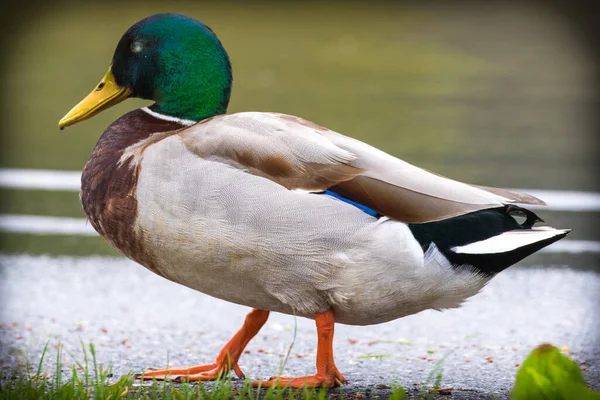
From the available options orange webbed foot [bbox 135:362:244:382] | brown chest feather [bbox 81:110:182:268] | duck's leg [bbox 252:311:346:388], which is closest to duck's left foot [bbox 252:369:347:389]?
duck's leg [bbox 252:311:346:388]

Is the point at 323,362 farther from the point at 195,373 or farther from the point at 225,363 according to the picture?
the point at 195,373

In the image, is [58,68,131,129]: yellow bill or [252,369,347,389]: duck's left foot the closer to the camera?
[252,369,347,389]: duck's left foot

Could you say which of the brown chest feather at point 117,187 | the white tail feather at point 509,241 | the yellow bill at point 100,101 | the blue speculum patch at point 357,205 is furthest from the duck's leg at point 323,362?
the yellow bill at point 100,101

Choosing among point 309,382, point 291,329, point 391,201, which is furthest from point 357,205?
point 291,329

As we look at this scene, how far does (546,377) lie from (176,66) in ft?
5.46

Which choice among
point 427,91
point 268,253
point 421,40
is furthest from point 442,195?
point 421,40

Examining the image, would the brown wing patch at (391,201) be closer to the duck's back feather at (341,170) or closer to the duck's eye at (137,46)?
the duck's back feather at (341,170)

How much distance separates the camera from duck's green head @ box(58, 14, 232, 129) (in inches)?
135

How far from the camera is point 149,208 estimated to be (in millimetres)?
3078

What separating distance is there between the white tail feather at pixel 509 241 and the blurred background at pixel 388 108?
2.84 feet

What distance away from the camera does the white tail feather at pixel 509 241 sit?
301cm

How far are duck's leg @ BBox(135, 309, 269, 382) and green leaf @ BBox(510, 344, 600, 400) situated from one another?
124cm

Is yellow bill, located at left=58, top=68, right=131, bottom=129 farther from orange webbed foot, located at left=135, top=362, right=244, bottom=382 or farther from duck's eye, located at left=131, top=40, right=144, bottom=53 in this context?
orange webbed foot, located at left=135, top=362, right=244, bottom=382

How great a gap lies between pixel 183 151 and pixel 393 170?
0.67 metres
